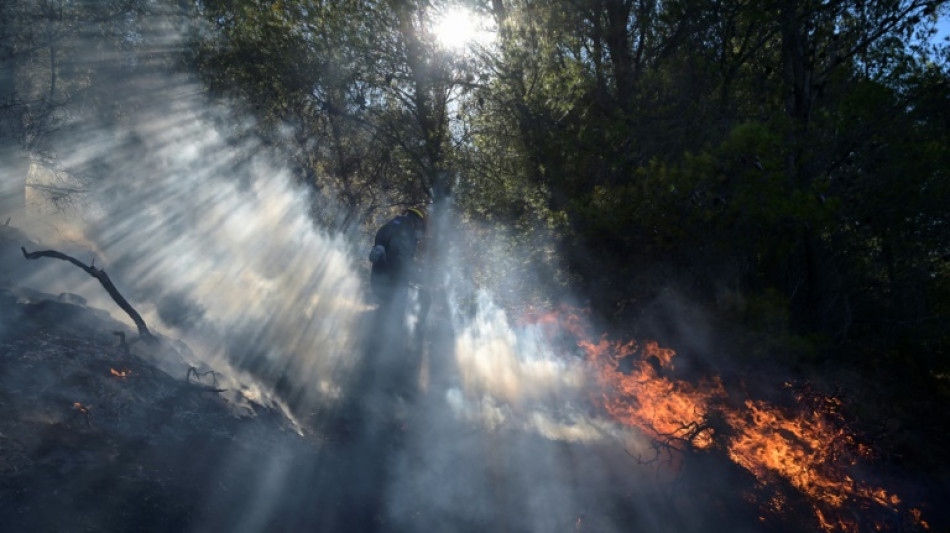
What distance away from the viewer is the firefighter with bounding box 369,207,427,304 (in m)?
10.2

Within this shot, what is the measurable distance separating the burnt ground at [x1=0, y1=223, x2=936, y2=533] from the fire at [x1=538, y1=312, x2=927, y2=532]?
27 cm

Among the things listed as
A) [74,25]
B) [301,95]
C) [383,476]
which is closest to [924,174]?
[383,476]

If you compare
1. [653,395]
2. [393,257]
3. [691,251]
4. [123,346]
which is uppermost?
[691,251]

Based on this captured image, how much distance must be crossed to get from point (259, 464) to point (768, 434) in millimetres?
6035

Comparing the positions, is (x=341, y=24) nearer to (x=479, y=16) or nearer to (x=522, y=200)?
(x=479, y=16)

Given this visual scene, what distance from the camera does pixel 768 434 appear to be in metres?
6.88

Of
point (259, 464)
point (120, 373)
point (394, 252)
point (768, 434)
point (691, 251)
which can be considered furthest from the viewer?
point (394, 252)

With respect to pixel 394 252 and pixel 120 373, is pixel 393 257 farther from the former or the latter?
pixel 120 373

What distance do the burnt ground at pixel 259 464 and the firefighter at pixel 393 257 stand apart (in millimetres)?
3191

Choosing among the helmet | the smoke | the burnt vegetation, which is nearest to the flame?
the burnt vegetation

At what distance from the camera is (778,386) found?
6992 millimetres

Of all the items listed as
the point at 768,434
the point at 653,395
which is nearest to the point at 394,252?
the point at 653,395

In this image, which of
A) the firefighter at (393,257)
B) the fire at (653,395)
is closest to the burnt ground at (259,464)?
the fire at (653,395)

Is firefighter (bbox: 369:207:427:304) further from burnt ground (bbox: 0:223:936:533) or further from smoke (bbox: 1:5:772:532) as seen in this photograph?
burnt ground (bbox: 0:223:936:533)
